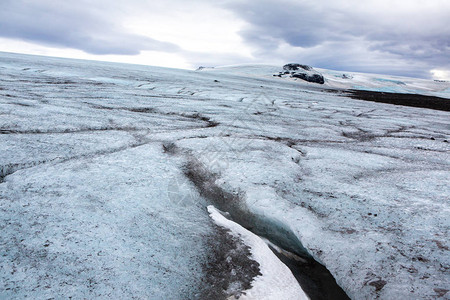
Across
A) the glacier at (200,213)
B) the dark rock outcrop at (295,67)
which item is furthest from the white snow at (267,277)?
the dark rock outcrop at (295,67)

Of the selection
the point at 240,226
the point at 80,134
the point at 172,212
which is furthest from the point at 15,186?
the point at 240,226

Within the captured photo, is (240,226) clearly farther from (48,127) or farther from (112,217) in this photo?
(48,127)

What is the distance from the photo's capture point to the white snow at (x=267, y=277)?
2.48ft

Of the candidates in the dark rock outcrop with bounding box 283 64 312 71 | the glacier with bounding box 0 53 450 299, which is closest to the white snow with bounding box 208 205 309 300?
the glacier with bounding box 0 53 450 299

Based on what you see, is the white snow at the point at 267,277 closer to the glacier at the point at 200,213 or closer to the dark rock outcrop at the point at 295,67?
the glacier at the point at 200,213

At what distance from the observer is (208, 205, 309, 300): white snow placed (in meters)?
0.75

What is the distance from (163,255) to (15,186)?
705 millimetres

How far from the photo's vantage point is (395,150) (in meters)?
2.05

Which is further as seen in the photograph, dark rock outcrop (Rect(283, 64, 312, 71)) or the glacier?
dark rock outcrop (Rect(283, 64, 312, 71))

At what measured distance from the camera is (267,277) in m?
0.81

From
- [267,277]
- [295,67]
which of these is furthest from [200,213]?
[295,67]

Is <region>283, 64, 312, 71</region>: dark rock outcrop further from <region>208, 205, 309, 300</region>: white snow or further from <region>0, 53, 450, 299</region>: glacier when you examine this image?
<region>208, 205, 309, 300</region>: white snow

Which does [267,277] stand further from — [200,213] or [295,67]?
[295,67]

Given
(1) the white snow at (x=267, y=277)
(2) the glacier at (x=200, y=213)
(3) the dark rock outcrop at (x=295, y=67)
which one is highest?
(3) the dark rock outcrop at (x=295, y=67)
